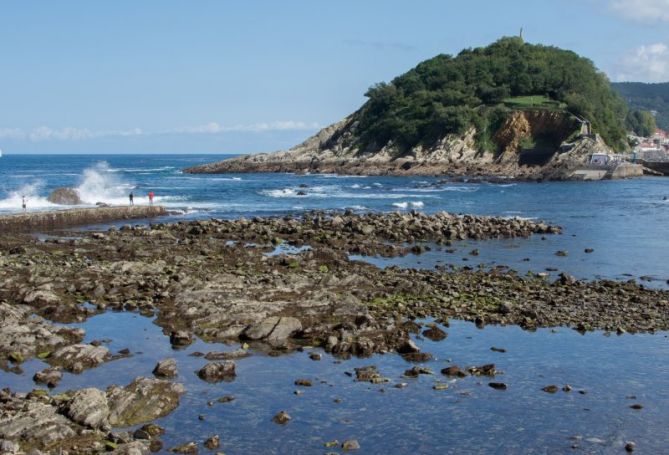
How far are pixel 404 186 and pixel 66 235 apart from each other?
6040 cm

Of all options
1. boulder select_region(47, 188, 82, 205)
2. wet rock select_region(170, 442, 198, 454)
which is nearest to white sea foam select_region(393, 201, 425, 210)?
boulder select_region(47, 188, 82, 205)

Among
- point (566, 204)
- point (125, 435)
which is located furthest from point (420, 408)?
point (566, 204)

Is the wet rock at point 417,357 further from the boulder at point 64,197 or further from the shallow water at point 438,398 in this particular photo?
the boulder at point 64,197

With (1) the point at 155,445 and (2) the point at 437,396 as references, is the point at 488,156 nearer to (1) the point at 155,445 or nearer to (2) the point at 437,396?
(2) the point at 437,396

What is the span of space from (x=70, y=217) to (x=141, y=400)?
36.1m

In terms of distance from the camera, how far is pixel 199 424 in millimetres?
16672

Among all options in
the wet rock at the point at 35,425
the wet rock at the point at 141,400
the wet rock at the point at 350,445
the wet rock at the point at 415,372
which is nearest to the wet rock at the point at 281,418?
the wet rock at the point at 350,445

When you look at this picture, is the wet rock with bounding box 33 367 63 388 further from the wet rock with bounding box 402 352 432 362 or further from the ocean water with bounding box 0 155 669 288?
the ocean water with bounding box 0 155 669 288

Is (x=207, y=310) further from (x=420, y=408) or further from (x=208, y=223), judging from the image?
(x=208, y=223)

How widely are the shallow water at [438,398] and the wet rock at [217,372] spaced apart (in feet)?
0.83

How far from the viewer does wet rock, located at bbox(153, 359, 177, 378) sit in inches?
773

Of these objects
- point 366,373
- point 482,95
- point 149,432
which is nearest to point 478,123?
point 482,95

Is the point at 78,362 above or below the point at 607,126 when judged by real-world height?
below

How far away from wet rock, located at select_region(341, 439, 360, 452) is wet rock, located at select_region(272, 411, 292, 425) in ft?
5.78
